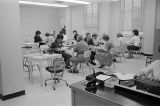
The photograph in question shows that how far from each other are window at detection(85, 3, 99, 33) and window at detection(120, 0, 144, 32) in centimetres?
165

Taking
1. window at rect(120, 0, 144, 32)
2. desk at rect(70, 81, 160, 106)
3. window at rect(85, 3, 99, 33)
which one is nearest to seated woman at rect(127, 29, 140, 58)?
window at rect(120, 0, 144, 32)

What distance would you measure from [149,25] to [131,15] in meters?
1.39

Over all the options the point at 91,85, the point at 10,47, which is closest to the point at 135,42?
the point at 10,47

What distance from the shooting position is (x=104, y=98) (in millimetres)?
1634

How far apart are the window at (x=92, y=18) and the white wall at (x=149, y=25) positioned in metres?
3.13

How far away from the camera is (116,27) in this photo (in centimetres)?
995

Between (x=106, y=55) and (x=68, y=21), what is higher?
(x=68, y=21)

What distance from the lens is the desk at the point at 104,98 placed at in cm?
154

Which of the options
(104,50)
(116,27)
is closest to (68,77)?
(104,50)

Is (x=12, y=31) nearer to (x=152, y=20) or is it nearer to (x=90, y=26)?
(x=152, y=20)

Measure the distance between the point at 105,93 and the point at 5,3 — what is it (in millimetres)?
2650

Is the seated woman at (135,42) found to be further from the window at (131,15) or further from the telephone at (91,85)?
the telephone at (91,85)

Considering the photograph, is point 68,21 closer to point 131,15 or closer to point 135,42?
point 131,15

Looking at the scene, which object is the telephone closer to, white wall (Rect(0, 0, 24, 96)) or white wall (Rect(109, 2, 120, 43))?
white wall (Rect(0, 0, 24, 96))
